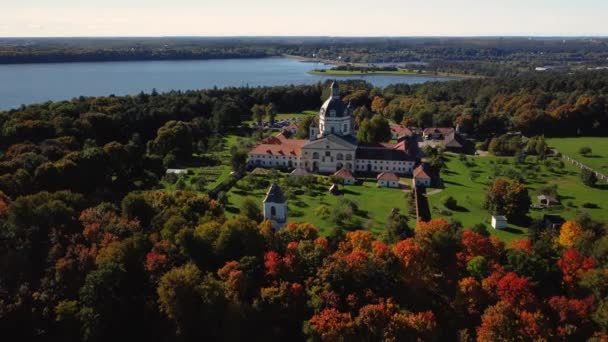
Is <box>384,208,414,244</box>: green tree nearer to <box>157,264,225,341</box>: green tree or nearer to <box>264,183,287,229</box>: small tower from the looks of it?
<box>264,183,287,229</box>: small tower

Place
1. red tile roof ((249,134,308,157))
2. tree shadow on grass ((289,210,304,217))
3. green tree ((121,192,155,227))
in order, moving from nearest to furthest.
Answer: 1. green tree ((121,192,155,227))
2. tree shadow on grass ((289,210,304,217))
3. red tile roof ((249,134,308,157))

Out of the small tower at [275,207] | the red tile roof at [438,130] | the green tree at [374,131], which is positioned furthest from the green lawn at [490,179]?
the small tower at [275,207]

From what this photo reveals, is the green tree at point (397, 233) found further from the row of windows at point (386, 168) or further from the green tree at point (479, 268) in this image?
the row of windows at point (386, 168)

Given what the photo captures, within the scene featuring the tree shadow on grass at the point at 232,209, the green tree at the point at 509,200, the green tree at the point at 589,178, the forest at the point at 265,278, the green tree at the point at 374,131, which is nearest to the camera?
the forest at the point at 265,278

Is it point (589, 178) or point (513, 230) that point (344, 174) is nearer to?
point (513, 230)

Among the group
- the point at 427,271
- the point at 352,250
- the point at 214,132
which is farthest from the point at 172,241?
the point at 214,132

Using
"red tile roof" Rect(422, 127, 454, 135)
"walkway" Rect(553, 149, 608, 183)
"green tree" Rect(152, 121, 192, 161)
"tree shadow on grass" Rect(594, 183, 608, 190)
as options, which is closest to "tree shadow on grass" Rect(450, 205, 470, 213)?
"tree shadow on grass" Rect(594, 183, 608, 190)

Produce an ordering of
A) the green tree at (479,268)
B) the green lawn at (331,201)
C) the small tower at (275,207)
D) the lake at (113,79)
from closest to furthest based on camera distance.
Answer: the green tree at (479,268)
the small tower at (275,207)
the green lawn at (331,201)
the lake at (113,79)

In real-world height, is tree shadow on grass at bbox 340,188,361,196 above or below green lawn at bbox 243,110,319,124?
below

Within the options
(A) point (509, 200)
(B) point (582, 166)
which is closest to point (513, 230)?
(A) point (509, 200)
